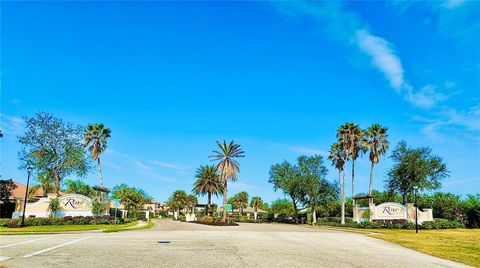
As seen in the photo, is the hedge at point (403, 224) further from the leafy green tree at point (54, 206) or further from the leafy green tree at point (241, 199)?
the leafy green tree at point (241, 199)

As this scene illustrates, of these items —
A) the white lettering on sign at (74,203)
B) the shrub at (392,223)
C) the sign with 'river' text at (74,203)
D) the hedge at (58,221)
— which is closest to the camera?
the hedge at (58,221)

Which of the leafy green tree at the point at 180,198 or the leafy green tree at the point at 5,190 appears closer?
the leafy green tree at the point at 5,190

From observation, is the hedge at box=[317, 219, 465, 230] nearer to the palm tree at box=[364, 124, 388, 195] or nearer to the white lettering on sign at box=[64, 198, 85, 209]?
the palm tree at box=[364, 124, 388, 195]

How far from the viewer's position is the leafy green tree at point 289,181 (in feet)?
214

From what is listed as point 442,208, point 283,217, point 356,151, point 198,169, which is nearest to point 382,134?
point 356,151

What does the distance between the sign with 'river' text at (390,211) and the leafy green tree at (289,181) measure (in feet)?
63.4

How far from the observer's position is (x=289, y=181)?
6619 centimetres

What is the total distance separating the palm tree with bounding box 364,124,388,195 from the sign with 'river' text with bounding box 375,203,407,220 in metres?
6.48

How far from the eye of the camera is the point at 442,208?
52.8 metres

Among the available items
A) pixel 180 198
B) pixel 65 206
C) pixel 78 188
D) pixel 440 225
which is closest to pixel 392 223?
pixel 440 225

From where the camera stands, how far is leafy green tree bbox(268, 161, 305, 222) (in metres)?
65.4

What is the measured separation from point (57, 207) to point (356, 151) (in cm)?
4081

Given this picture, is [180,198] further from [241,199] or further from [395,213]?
[395,213]

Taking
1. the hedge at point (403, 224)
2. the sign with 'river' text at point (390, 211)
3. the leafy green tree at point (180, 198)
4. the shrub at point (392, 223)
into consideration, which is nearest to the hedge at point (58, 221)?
the hedge at point (403, 224)
